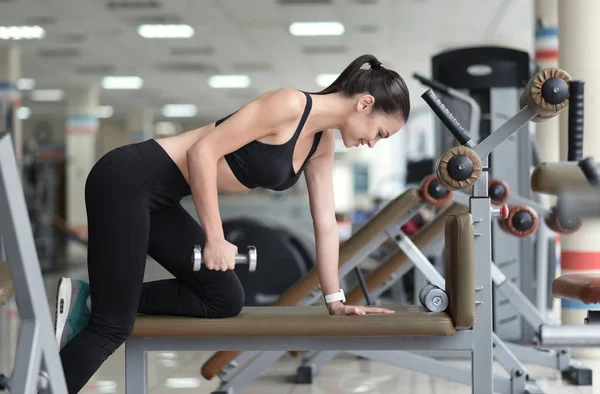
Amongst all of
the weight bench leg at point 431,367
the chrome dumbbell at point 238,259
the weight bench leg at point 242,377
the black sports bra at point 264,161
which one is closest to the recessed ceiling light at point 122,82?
the weight bench leg at point 242,377

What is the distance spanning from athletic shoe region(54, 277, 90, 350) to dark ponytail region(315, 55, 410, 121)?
800mm

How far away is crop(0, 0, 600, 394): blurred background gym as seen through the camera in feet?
13.9

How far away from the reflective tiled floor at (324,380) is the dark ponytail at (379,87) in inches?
61.8

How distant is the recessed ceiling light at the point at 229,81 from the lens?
47.3ft

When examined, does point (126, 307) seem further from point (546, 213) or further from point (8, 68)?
point (8, 68)

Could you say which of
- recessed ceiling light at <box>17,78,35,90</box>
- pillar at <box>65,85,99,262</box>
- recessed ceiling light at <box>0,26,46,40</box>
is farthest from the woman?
recessed ceiling light at <box>17,78,35,90</box>

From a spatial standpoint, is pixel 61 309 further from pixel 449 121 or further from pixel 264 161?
pixel 449 121

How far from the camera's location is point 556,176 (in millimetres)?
1902

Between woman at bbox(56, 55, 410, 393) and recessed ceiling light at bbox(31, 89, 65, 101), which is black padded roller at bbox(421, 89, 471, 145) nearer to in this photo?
woman at bbox(56, 55, 410, 393)

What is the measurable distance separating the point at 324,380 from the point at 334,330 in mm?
1607

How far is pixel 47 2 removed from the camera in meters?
8.87

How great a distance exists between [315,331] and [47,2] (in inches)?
306

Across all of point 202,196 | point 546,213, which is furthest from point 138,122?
point 202,196

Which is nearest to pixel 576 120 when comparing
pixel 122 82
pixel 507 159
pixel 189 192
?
pixel 189 192
